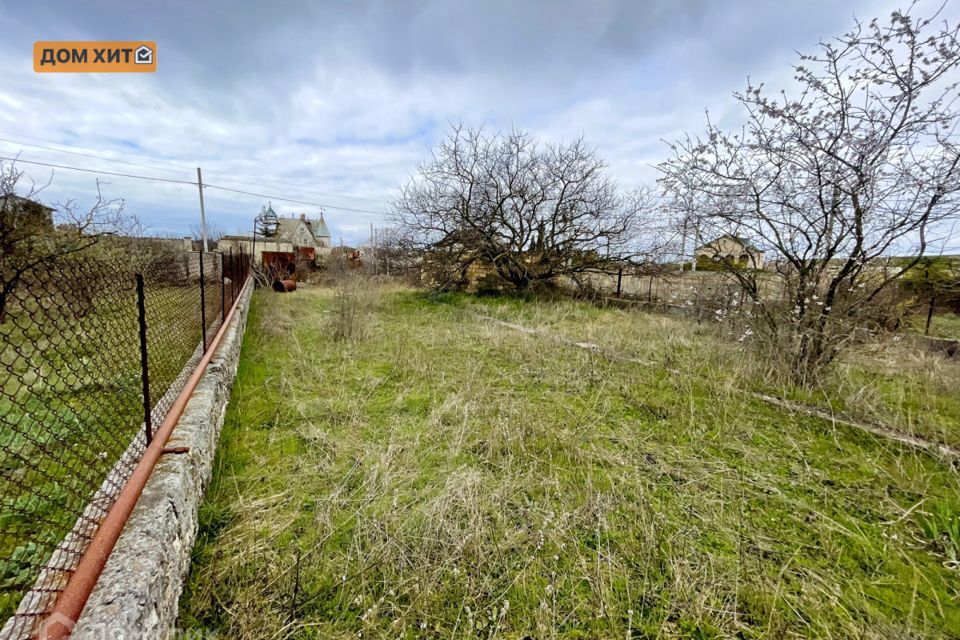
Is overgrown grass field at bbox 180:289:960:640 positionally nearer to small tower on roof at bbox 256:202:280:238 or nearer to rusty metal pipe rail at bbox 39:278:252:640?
rusty metal pipe rail at bbox 39:278:252:640

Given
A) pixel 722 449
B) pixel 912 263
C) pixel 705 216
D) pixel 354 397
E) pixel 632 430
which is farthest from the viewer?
pixel 705 216

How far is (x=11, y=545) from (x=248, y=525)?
923 millimetres

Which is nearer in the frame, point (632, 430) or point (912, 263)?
point (632, 430)

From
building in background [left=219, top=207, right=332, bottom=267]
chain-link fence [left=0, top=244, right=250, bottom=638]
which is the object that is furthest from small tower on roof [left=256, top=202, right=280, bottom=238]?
chain-link fence [left=0, top=244, right=250, bottom=638]

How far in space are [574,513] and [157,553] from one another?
197cm

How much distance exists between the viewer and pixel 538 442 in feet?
9.71

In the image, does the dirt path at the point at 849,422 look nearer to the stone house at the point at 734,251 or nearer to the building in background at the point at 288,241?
the stone house at the point at 734,251

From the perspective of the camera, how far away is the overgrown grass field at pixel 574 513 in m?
1.63

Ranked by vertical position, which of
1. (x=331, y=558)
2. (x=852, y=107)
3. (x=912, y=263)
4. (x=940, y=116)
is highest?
(x=852, y=107)

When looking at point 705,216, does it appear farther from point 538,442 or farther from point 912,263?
point 538,442

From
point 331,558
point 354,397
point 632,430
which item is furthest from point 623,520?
point 354,397

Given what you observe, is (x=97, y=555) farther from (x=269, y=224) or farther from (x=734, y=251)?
(x=269, y=224)

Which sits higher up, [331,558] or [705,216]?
[705,216]

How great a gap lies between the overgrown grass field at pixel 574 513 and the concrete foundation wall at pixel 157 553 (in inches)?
6.8
